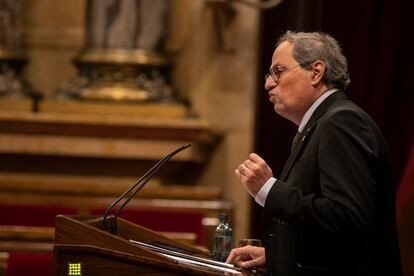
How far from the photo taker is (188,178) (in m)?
7.91

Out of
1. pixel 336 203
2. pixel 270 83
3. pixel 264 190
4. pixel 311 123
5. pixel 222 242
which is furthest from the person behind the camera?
pixel 222 242

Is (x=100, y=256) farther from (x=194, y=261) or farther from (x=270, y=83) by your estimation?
(x=270, y=83)

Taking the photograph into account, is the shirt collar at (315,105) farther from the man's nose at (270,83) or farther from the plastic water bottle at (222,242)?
the plastic water bottle at (222,242)

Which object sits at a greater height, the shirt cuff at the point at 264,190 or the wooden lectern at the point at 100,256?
the shirt cuff at the point at 264,190

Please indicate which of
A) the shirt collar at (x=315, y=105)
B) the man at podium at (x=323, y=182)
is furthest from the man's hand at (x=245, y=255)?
the shirt collar at (x=315, y=105)

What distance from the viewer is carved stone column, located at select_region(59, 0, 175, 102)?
759cm

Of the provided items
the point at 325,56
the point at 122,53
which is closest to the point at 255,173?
the point at 325,56

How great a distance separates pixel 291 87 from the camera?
325 centimetres

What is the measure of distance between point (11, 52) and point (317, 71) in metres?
5.17

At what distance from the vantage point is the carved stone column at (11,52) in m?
7.79

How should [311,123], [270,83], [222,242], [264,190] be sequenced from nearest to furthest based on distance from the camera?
[264,190], [311,123], [270,83], [222,242]

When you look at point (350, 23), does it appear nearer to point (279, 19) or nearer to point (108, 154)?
point (279, 19)

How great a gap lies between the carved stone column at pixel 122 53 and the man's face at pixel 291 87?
14.3 feet

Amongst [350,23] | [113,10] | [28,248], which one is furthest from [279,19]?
[28,248]
